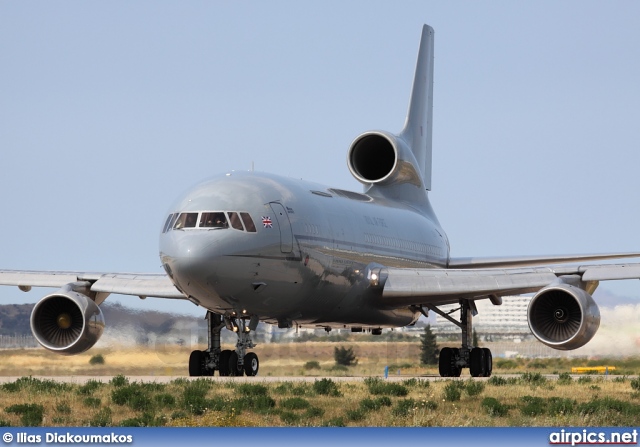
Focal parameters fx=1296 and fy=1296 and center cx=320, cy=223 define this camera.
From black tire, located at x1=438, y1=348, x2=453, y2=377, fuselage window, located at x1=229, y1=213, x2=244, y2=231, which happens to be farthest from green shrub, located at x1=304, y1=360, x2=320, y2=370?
fuselage window, located at x1=229, y1=213, x2=244, y2=231

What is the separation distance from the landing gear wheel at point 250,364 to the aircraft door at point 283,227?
344cm

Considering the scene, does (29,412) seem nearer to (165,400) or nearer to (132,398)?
(132,398)

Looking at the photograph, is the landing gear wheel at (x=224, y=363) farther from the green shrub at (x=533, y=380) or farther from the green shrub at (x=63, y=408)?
the green shrub at (x=63, y=408)

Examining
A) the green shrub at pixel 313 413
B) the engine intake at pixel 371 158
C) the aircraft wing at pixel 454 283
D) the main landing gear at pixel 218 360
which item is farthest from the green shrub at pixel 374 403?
the engine intake at pixel 371 158

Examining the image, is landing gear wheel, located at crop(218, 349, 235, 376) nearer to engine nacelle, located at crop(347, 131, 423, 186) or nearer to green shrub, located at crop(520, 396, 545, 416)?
green shrub, located at crop(520, 396, 545, 416)

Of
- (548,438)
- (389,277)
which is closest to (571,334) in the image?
(389,277)

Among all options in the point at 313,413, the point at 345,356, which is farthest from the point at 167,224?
the point at 345,356

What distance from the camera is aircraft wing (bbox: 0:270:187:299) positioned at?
94.9 ft

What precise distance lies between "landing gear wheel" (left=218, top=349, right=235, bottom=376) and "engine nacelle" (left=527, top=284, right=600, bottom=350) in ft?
22.6

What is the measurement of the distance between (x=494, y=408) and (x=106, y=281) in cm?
1220

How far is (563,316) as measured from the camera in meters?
26.2

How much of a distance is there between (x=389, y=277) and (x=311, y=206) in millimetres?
3614

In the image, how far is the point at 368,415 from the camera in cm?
1917

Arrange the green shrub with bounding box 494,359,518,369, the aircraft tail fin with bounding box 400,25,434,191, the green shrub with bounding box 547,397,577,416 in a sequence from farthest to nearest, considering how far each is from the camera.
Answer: the aircraft tail fin with bounding box 400,25,434,191 < the green shrub with bounding box 494,359,518,369 < the green shrub with bounding box 547,397,577,416
